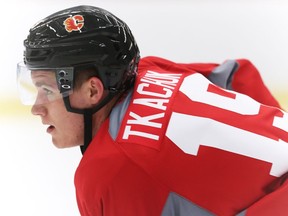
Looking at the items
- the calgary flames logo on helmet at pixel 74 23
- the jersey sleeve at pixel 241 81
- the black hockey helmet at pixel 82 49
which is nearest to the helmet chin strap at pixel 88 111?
the black hockey helmet at pixel 82 49

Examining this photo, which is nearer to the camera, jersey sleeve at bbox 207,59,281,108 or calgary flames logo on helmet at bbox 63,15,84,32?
calgary flames logo on helmet at bbox 63,15,84,32

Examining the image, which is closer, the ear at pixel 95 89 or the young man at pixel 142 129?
the young man at pixel 142 129

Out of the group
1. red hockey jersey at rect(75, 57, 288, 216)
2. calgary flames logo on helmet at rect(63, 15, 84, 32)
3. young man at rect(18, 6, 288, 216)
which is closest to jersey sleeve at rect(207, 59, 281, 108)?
young man at rect(18, 6, 288, 216)

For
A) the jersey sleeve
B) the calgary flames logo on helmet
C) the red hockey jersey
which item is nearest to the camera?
the red hockey jersey

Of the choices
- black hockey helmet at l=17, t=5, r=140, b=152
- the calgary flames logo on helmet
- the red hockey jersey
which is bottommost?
the red hockey jersey

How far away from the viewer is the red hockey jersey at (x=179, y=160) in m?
1.13

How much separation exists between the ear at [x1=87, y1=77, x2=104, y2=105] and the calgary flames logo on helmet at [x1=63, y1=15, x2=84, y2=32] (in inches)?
5.1

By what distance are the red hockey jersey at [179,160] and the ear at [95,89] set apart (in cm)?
7

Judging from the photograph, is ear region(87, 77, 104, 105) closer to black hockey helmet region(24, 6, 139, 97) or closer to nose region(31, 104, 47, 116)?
black hockey helmet region(24, 6, 139, 97)

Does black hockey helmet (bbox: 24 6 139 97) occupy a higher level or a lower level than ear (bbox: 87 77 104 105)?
higher

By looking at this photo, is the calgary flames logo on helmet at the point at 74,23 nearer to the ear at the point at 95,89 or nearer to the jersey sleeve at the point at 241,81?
the ear at the point at 95,89

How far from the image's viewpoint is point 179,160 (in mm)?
1136

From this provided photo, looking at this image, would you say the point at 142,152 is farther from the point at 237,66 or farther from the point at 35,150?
the point at 35,150

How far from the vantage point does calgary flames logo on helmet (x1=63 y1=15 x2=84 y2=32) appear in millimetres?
1233
